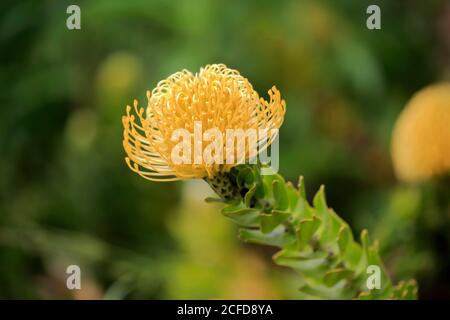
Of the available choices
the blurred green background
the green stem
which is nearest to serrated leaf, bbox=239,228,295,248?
the green stem

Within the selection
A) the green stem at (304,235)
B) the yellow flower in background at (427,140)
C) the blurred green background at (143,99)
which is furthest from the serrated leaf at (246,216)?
the blurred green background at (143,99)

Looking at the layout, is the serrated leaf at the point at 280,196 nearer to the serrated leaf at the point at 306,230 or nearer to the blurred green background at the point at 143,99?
the serrated leaf at the point at 306,230

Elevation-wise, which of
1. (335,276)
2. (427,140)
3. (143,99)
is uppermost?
(143,99)

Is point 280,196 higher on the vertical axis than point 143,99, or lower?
lower

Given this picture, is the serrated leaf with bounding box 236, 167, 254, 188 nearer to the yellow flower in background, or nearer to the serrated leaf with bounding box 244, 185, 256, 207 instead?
the serrated leaf with bounding box 244, 185, 256, 207

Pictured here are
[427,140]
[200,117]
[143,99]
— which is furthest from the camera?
[143,99]

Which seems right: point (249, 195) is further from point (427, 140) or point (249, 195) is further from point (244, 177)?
point (427, 140)

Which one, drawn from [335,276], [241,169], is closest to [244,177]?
[241,169]
